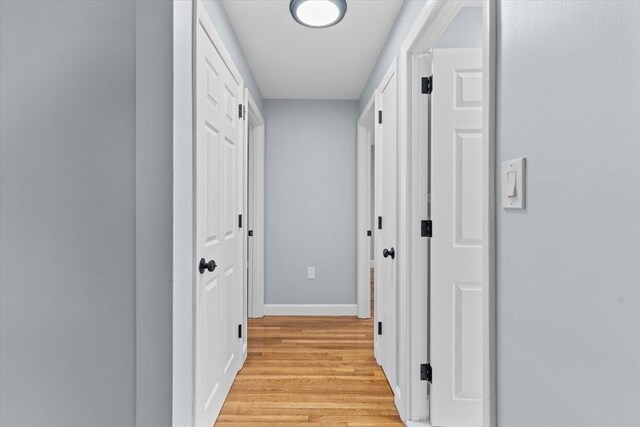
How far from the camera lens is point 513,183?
979 mm

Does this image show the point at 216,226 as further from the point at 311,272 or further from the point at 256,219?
the point at 311,272

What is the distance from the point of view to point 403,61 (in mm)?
2098

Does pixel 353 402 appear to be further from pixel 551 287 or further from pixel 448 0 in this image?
pixel 448 0

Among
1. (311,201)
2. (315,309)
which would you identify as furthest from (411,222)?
(315,309)

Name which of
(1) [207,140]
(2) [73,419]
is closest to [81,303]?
(2) [73,419]

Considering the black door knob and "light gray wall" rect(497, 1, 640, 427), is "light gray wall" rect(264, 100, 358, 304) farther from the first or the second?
"light gray wall" rect(497, 1, 640, 427)

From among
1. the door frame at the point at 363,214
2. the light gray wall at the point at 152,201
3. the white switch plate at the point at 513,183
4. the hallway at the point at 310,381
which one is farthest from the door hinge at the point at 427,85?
the door frame at the point at 363,214

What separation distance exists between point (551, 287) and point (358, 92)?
11.0ft

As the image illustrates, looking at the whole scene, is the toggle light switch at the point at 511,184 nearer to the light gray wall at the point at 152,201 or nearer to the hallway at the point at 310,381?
the light gray wall at the point at 152,201

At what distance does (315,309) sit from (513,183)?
3.42 m

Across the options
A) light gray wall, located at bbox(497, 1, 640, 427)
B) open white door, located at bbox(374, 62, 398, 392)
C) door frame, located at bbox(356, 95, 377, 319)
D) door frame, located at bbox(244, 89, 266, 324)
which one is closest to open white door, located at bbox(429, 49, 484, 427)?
open white door, located at bbox(374, 62, 398, 392)

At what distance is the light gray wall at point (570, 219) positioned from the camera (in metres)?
0.65

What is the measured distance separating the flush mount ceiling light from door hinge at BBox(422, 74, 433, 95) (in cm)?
62

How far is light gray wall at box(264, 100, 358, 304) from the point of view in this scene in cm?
415
